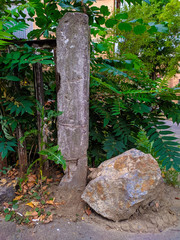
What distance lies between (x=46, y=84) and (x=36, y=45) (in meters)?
0.56

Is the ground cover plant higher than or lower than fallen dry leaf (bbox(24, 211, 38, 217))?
higher

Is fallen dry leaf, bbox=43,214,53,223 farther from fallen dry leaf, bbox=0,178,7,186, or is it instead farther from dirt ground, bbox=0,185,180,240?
fallen dry leaf, bbox=0,178,7,186

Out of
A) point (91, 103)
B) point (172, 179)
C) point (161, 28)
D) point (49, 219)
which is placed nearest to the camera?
point (49, 219)

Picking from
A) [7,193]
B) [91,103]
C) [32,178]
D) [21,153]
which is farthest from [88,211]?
[91,103]

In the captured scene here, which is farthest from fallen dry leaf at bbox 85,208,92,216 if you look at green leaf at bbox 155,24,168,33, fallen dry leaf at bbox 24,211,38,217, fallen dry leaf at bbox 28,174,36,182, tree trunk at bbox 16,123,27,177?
green leaf at bbox 155,24,168,33

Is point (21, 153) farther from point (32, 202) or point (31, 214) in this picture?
point (31, 214)

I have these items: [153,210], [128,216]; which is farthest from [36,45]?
[153,210]

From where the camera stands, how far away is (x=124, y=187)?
1.71 meters

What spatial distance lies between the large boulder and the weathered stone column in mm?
306

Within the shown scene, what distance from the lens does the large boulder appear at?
67.7 inches

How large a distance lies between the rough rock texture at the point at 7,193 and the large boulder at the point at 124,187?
79 centimetres

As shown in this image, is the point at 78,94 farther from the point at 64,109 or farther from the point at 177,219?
the point at 177,219

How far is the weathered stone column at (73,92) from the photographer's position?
1.80 meters

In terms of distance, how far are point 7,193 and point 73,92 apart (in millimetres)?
1275
